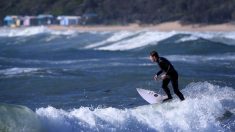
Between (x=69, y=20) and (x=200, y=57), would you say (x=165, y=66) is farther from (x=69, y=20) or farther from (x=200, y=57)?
(x=69, y=20)

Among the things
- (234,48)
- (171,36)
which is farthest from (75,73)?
(171,36)

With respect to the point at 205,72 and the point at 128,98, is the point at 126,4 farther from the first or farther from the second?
the point at 128,98

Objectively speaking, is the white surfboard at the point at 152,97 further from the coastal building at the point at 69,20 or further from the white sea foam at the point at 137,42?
the coastal building at the point at 69,20

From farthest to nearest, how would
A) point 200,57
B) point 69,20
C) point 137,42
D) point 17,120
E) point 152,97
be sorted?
point 69,20
point 137,42
point 200,57
point 152,97
point 17,120

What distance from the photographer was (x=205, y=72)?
74.5 feet

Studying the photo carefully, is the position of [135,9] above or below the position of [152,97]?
below

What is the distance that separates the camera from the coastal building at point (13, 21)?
92.2 meters

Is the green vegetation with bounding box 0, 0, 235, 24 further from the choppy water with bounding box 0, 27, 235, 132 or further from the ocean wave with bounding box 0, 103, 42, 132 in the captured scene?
the ocean wave with bounding box 0, 103, 42, 132

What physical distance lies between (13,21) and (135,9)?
24.8 metres

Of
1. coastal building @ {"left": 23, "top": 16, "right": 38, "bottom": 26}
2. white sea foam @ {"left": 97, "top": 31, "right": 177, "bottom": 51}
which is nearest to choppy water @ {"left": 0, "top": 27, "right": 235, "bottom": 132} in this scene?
white sea foam @ {"left": 97, "top": 31, "right": 177, "bottom": 51}

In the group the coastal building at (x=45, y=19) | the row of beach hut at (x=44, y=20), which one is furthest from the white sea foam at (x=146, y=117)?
the coastal building at (x=45, y=19)

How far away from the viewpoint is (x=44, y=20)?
295 ft

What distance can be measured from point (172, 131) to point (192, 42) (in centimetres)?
2779

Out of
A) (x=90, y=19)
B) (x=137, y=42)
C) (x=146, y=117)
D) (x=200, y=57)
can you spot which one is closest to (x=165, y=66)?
(x=146, y=117)
